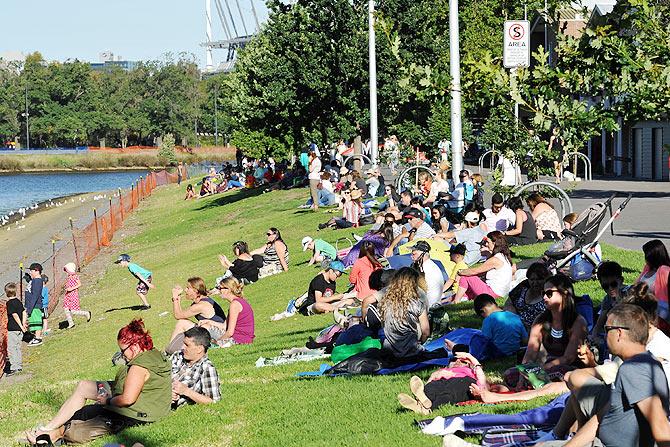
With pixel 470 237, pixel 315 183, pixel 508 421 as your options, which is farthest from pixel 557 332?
pixel 315 183

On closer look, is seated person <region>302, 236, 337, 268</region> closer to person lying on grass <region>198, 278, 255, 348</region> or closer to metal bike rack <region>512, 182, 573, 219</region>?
metal bike rack <region>512, 182, 573, 219</region>

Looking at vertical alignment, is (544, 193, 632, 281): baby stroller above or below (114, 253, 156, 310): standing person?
above

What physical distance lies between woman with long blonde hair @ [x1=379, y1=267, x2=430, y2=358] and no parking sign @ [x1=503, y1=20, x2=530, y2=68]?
4.24 m

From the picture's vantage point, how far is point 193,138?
164 metres

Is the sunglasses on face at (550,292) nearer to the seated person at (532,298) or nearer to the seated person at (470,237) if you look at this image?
the seated person at (532,298)

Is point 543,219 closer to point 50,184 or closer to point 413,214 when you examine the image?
point 413,214

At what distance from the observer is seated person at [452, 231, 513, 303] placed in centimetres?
1512

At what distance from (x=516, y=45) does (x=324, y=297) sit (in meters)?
4.77

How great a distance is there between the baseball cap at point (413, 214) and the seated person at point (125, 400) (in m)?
10.5

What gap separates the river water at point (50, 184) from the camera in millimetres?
97131

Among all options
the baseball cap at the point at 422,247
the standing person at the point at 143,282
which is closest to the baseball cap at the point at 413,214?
the baseball cap at the point at 422,247

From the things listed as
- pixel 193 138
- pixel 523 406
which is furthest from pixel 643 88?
pixel 193 138

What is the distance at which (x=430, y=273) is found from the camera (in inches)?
623

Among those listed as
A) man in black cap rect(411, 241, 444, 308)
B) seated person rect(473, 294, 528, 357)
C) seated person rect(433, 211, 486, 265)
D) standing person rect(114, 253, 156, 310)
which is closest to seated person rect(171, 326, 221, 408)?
seated person rect(473, 294, 528, 357)
